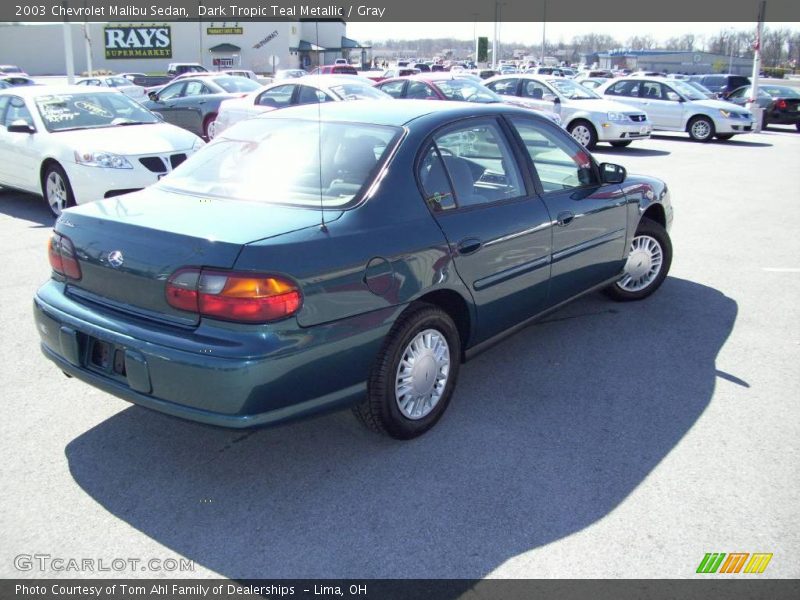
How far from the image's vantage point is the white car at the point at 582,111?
1667 centimetres

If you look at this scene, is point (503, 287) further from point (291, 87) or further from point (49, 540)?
point (291, 87)

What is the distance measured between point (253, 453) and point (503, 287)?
1623mm

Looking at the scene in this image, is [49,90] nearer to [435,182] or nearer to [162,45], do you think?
[435,182]

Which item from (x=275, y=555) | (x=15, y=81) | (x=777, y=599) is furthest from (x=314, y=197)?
(x=15, y=81)

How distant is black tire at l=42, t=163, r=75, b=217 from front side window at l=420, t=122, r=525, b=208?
5.78 metres

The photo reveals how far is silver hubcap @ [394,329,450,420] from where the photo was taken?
143 inches

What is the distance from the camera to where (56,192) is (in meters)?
8.67

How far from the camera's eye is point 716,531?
3.08 metres

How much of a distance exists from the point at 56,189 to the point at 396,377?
22.0 feet

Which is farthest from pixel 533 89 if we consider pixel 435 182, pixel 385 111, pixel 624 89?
pixel 435 182

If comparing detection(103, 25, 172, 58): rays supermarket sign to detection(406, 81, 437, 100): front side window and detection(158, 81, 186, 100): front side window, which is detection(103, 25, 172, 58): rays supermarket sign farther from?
detection(406, 81, 437, 100): front side window

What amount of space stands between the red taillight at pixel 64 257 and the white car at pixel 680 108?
18178 mm

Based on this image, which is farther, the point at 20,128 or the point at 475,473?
the point at 20,128

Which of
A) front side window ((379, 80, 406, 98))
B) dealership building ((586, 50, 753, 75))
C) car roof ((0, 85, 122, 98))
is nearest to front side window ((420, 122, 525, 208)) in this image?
car roof ((0, 85, 122, 98))
